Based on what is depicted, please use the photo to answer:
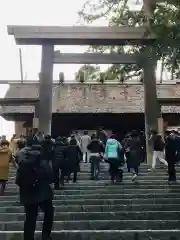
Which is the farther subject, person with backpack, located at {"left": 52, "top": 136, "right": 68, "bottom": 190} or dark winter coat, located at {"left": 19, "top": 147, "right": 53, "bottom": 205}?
person with backpack, located at {"left": 52, "top": 136, "right": 68, "bottom": 190}

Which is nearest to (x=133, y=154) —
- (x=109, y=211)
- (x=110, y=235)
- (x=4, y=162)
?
(x=109, y=211)

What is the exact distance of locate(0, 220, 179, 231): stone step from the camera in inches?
368

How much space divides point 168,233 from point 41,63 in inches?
470

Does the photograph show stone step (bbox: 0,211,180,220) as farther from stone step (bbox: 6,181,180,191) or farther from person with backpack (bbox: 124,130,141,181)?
person with backpack (bbox: 124,130,141,181)

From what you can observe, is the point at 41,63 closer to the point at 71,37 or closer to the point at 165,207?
the point at 71,37

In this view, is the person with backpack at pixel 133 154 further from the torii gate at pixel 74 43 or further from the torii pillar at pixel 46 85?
the torii pillar at pixel 46 85

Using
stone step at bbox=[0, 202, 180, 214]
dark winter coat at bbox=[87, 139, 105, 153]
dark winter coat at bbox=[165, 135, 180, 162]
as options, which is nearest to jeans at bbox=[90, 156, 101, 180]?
dark winter coat at bbox=[87, 139, 105, 153]

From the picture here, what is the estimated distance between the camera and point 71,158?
13.9 m

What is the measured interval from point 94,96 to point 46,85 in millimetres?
6803

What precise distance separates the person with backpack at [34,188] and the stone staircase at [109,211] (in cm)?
85

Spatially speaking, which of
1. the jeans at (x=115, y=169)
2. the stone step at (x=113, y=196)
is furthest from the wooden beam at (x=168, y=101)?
the stone step at (x=113, y=196)

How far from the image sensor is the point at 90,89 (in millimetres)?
26078

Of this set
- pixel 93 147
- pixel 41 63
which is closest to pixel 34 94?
pixel 41 63

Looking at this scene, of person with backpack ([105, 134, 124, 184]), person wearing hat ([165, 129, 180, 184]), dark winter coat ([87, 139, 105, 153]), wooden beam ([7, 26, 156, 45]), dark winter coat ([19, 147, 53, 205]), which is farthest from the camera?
wooden beam ([7, 26, 156, 45])
